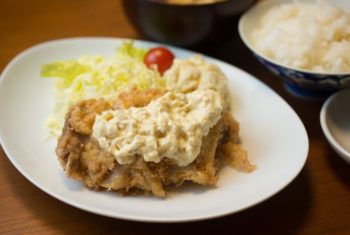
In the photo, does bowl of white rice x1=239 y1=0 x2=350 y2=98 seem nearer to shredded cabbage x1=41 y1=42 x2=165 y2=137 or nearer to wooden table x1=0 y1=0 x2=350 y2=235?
wooden table x1=0 y1=0 x2=350 y2=235

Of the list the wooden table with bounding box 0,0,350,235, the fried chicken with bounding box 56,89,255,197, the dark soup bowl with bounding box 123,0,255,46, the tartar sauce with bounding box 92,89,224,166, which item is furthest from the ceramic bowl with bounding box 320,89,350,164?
the dark soup bowl with bounding box 123,0,255,46

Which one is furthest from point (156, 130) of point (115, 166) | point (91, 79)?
point (91, 79)

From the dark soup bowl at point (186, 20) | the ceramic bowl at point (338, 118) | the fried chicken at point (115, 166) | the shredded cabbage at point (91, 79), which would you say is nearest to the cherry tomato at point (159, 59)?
the shredded cabbage at point (91, 79)

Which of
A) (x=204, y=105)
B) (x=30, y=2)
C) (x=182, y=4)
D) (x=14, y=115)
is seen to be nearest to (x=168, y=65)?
(x=182, y=4)

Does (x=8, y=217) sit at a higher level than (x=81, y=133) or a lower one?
lower

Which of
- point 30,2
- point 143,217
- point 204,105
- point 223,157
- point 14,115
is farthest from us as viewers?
point 30,2

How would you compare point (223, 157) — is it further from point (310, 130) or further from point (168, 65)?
point (168, 65)
